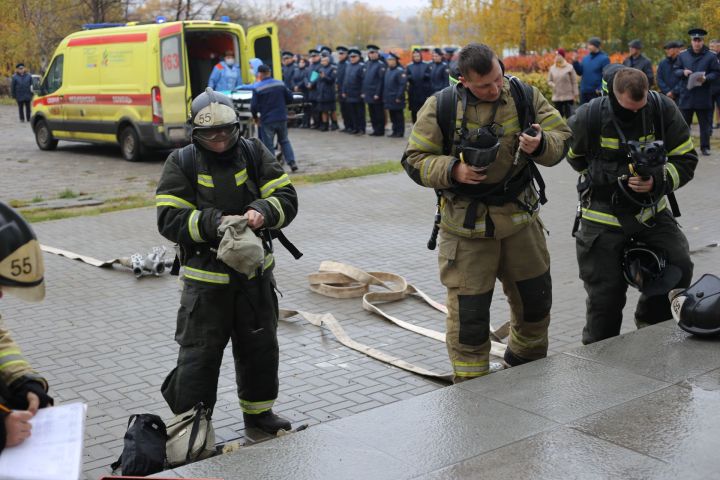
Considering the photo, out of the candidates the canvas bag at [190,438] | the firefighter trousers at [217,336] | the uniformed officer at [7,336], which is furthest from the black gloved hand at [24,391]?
the firefighter trousers at [217,336]

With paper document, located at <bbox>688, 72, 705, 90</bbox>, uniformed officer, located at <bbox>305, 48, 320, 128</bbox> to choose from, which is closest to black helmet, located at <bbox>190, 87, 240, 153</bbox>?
paper document, located at <bbox>688, 72, 705, 90</bbox>

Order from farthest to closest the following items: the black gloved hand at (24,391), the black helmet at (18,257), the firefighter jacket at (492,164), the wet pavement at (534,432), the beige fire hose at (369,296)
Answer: the beige fire hose at (369,296) → the firefighter jacket at (492,164) → the wet pavement at (534,432) → the black gloved hand at (24,391) → the black helmet at (18,257)

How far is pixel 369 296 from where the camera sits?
7293 millimetres

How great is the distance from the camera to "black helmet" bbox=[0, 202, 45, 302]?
253 centimetres

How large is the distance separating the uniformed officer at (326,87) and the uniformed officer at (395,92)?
6.50ft

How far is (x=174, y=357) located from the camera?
20.3 ft

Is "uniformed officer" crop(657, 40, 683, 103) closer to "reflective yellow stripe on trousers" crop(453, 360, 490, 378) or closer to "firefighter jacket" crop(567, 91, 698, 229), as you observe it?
"firefighter jacket" crop(567, 91, 698, 229)

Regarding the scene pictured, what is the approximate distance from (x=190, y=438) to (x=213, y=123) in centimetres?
150

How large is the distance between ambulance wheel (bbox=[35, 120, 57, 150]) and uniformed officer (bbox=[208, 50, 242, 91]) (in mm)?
4224

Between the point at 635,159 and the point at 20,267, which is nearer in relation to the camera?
the point at 20,267

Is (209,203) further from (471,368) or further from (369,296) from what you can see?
(369,296)

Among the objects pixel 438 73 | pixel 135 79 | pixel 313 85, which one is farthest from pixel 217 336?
pixel 313 85

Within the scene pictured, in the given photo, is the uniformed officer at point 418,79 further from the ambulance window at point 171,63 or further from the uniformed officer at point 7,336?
the uniformed officer at point 7,336

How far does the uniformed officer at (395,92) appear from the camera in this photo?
2025 cm
